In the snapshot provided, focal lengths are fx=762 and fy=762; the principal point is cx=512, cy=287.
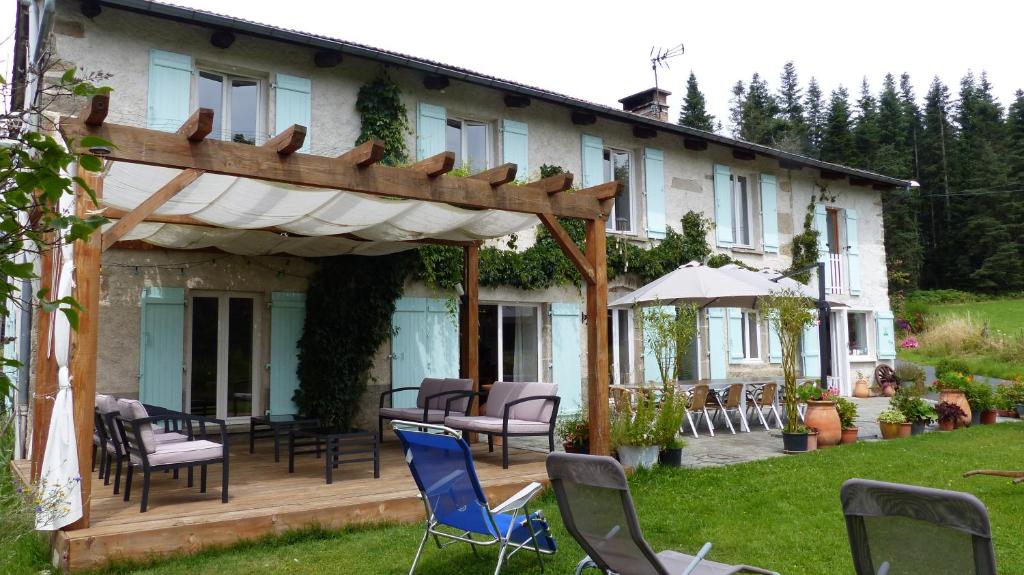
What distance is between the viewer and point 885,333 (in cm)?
1609

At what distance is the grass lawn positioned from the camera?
13.9 ft

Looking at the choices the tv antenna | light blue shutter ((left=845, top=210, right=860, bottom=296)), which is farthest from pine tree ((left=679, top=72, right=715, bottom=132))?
the tv antenna

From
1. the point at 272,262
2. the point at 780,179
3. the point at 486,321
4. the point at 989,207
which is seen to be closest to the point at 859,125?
the point at 989,207

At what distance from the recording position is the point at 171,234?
735 centimetres

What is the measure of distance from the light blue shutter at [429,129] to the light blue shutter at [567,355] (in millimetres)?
2844

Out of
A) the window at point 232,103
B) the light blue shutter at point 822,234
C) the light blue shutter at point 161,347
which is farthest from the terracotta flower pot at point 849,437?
the window at point 232,103

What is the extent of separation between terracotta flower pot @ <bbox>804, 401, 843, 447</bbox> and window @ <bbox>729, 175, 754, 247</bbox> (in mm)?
5687

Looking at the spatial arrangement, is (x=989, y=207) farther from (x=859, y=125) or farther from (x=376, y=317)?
(x=376, y=317)

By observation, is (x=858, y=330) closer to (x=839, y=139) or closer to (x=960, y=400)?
(x=960, y=400)

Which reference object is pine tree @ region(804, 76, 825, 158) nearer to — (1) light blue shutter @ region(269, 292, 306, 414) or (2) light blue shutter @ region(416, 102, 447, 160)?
(2) light blue shutter @ region(416, 102, 447, 160)

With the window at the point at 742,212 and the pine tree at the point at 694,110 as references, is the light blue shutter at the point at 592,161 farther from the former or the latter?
the pine tree at the point at 694,110

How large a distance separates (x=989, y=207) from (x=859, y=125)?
7783 millimetres

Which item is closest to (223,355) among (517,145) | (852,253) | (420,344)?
(420,344)

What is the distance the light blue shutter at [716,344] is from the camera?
12750 millimetres
